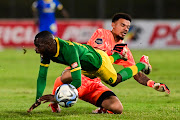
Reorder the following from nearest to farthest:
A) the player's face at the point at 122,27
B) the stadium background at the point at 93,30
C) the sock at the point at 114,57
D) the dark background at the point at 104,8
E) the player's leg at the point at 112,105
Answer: the player's leg at the point at 112,105 < the sock at the point at 114,57 < the player's face at the point at 122,27 < the stadium background at the point at 93,30 < the dark background at the point at 104,8

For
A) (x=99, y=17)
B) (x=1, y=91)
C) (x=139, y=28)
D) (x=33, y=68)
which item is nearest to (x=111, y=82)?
(x=1, y=91)

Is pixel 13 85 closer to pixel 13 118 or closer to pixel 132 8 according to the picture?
pixel 13 118

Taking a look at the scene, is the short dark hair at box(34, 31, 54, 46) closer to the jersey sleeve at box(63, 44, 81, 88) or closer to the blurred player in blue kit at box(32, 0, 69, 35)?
A: the jersey sleeve at box(63, 44, 81, 88)

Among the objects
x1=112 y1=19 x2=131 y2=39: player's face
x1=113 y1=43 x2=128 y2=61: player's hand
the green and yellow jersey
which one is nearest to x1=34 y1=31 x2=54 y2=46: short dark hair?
the green and yellow jersey

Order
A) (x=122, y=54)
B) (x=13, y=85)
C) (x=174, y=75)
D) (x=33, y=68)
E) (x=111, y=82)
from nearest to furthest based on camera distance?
(x=111, y=82) → (x=122, y=54) → (x=13, y=85) → (x=174, y=75) → (x=33, y=68)

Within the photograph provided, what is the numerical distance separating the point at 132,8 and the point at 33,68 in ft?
46.9

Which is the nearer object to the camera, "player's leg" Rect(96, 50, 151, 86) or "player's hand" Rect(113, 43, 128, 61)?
"player's leg" Rect(96, 50, 151, 86)

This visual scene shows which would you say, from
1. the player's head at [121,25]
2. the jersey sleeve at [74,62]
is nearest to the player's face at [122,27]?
the player's head at [121,25]

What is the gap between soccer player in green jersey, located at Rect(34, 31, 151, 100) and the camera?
617cm

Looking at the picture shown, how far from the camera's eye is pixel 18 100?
871 centimetres

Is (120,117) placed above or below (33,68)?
above

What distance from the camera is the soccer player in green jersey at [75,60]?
20.2 feet

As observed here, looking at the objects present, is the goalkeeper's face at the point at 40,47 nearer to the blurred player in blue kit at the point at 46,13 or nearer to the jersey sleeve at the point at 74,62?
the jersey sleeve at the point at 74,62

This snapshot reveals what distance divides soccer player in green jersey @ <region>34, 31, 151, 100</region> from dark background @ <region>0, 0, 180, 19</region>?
69.4 ft
